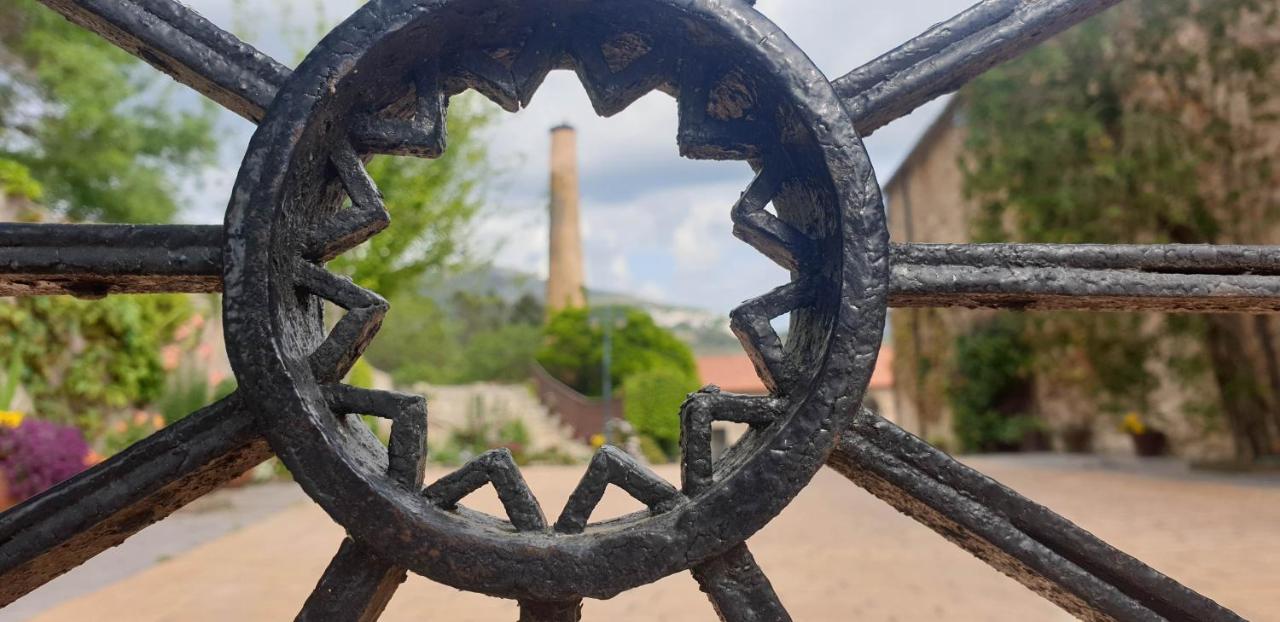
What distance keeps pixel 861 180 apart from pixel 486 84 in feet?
1.42

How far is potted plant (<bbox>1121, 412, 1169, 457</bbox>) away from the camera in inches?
389

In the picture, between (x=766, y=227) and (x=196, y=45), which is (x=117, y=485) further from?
(x=766, y=227)

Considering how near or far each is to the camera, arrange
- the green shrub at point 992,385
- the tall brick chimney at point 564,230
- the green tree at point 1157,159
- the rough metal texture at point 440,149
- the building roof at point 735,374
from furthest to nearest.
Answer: the tall brick chimney at point 564,230
the building roof at point 735,374
the green shrub at point 992,385
the green tree at point 1157,159
the rough metal texture at point 440,149

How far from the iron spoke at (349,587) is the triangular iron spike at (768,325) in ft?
1.44

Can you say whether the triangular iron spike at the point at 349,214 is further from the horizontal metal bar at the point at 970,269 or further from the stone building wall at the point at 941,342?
the stone building wall at the point at 941,342

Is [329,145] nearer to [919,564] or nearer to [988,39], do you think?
[988,39]

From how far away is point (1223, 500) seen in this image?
248 inches

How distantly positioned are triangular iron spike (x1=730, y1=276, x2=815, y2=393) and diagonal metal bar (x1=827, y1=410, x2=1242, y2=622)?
0.33ft

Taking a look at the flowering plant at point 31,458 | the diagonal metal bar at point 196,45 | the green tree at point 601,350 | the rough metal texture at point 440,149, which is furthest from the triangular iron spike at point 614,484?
the green tree at point 601,350

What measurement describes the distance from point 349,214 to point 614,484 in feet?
1.36

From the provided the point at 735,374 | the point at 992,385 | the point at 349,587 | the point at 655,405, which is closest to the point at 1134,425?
the point at 992,385

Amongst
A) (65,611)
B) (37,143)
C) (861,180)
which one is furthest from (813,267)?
(37,143)

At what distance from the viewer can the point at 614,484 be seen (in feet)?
2.79

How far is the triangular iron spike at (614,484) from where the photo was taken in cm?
84
